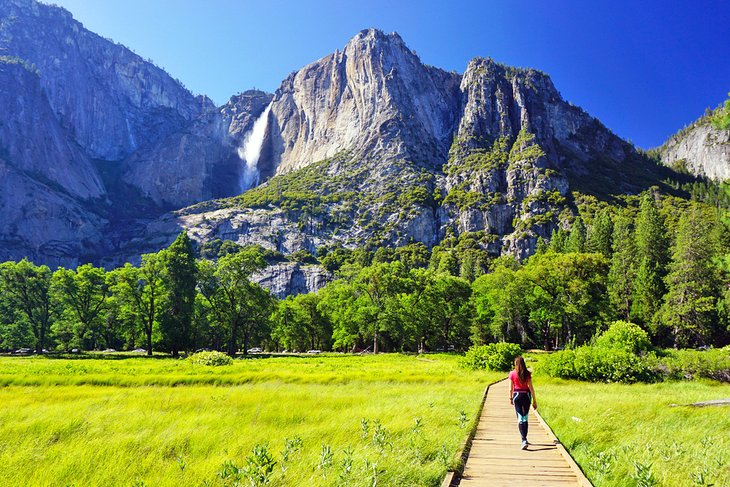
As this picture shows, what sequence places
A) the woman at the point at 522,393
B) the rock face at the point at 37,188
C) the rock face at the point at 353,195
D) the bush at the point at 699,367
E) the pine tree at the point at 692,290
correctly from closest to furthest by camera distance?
the woman at the point at 522,393 < the bush at the point at 699,367 < the pine tree at the point at 692,290 < the rock face at the point at 353,195 < the rock face at the point at 37,188

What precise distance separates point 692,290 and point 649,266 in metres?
10.4

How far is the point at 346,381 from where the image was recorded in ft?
88.2

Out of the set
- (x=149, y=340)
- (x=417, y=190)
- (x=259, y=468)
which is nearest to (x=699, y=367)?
(x=259, y=468)

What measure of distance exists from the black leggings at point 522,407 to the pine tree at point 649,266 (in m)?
68.2

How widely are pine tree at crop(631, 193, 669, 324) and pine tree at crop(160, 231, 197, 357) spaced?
70125mm

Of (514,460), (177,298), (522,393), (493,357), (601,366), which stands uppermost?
(177,298)

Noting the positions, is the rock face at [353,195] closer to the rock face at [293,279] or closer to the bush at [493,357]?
the rock face at [293,279]

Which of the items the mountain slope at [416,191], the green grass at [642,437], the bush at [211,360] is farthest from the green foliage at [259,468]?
the mountain slope at [416,191]

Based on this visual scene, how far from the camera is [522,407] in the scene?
10500 millimetres

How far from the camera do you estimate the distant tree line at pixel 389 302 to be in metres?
56.1

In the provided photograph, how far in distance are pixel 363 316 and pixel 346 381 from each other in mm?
37514

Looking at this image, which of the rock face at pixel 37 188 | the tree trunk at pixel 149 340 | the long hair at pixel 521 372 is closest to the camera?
the long hair at pixel 521 372

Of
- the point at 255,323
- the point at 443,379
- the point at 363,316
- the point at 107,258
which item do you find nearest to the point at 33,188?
the point at 107,258

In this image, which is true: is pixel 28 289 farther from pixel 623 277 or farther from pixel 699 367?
pixel 623 277
